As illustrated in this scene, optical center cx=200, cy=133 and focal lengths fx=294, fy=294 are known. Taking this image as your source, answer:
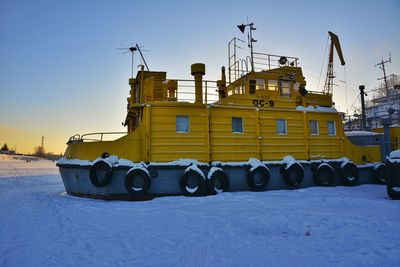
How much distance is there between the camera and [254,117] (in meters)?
13.1

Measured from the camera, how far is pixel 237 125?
12875 millimetres

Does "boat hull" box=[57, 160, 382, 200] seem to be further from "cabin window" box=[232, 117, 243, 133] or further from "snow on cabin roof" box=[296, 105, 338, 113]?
"snow on cabin roof" box=[296, 105, 338, 113]

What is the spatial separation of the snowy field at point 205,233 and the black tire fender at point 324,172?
377 cm

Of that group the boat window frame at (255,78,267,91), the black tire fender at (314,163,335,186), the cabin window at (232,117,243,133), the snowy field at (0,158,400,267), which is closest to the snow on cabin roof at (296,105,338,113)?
the boat window frame at (255,78,267,91)

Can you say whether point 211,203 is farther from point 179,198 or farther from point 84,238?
point 84,238

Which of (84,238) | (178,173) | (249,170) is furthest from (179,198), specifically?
(84,238)

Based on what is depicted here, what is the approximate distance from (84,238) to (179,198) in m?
5.06

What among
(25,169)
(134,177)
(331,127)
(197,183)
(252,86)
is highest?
(252,86)

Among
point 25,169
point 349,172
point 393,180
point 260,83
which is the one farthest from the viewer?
point 25,169

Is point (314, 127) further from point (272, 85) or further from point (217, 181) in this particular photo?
point (217, 181)

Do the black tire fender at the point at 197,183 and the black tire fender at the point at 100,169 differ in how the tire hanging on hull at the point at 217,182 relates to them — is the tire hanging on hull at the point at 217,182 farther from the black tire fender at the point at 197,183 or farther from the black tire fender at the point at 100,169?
the black tire fender at the point at 100,169

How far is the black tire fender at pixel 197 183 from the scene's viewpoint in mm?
11039

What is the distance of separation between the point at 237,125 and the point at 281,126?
230 cm

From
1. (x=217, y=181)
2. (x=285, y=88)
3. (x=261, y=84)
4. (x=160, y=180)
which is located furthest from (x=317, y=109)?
(x=160, y=180)
